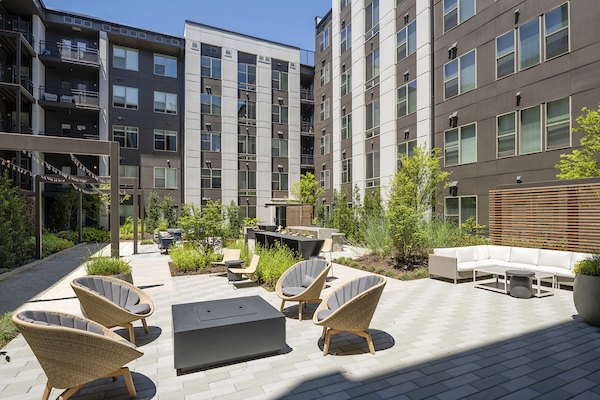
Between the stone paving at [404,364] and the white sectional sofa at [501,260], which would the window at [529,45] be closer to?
the white sectional sofa at [501,260]

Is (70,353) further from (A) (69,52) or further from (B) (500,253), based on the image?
(A) (69,52)

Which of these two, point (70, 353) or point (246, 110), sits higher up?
point (246, 110)

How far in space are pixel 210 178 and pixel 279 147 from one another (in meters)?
7.08

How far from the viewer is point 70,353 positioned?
3145 mm

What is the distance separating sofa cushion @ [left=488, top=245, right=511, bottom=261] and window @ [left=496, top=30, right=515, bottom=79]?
879cm

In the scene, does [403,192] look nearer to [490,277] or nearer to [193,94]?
[490,277]

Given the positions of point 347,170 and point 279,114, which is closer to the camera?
point 347,170

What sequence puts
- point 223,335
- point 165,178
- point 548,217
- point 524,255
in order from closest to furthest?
1. point 223,335
2. point 524,255
3. point 548,217
4. point 165,178

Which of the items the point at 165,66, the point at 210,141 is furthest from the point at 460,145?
the point at 165,66

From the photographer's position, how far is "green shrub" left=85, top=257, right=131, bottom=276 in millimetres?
6832

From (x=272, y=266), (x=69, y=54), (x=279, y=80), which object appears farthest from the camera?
(x=279, y=80)

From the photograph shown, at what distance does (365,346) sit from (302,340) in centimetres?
90

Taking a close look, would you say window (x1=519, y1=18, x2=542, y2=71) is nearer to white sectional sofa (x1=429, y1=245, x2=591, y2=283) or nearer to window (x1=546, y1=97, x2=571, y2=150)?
window (x1=546, y1=97, x2=571, y2=150)

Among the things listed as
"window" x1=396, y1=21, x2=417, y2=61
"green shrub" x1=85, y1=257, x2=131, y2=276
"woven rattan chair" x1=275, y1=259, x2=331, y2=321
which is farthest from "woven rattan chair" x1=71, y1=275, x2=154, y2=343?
"window" x1=396, y1=21, x2=417, y2=61
